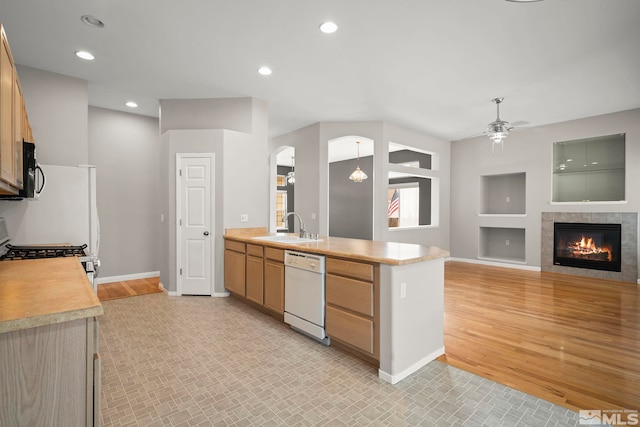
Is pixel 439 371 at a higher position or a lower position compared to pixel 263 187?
lower

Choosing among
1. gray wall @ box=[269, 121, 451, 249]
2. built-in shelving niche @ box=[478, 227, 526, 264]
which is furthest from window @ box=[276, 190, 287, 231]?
built-in shelving niche @ box=[478, 227, 526, 264]

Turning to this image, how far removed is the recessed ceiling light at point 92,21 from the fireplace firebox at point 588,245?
302 inches

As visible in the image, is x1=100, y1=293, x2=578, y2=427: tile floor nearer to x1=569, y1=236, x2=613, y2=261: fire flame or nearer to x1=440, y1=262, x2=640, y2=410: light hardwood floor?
x1=440, y1=262, x2=640, y2=410: light hardwood floor

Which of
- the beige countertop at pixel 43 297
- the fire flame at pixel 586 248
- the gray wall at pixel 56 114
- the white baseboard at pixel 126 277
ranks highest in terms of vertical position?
the gray wall at pixel 56 114

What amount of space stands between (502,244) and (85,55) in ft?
27.1

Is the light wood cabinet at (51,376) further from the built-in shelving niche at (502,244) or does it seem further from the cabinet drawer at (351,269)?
the built-in shelving niche at (502,244)

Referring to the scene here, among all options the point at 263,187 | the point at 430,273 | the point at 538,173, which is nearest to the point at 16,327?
the point at 430,273

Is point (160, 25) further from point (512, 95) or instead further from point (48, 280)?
point (512, 95)

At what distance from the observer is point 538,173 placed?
6.40 metres

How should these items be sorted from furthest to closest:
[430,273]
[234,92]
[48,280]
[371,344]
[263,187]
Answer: [263,187], [234,92], [430,273], [371,344], [48,280]

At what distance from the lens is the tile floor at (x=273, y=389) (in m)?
1.90

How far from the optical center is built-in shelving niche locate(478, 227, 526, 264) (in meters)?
7.15

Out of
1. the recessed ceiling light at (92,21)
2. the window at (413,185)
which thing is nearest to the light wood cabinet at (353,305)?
the recessed ceiling light at (92,21)

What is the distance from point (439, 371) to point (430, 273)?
75cm
